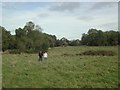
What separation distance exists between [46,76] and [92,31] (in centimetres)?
10752

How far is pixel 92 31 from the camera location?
12675 centimetres

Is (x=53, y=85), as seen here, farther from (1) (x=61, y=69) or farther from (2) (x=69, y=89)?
(1) (x=61, y=69)

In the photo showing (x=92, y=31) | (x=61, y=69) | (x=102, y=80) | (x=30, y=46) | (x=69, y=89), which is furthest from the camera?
(x=92, y=31)

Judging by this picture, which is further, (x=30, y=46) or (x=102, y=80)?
(x=30, y=46)

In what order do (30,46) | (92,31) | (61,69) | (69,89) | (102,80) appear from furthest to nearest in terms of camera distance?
(92,31), (30,46), (61,69), (102,80), (69,89)

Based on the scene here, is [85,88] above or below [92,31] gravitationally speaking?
below

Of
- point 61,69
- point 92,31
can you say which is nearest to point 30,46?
point 92,31

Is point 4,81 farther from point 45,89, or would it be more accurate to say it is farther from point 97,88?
point 97,88

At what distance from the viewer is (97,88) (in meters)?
17.4

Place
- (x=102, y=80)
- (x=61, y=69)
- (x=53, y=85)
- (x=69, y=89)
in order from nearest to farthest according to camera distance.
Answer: (x=69, y=89), (x=53, y=85), (x=102, y=80), (x=61, y=69)

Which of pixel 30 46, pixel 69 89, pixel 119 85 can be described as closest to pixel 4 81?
pixel 69 89

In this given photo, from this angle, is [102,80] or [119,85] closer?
[119,85]

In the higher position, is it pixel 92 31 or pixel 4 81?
pixel 92 31

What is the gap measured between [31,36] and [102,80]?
232 ft
